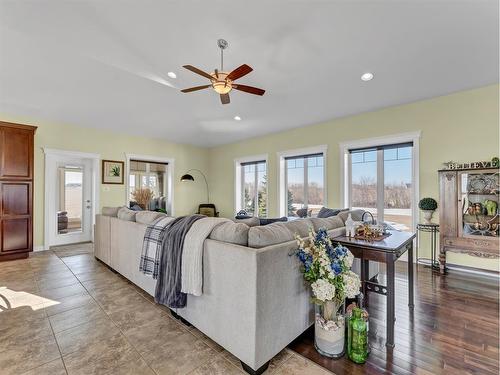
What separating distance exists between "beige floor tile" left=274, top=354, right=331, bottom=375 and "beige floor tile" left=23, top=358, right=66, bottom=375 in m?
1.46

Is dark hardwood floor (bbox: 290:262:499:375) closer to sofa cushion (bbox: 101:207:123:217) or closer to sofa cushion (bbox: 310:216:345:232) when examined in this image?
sofa cushion (bbox: 310:216:345:232)

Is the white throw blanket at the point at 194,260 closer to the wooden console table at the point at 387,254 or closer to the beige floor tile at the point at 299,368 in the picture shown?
the beige floor tile at the point at 299,368

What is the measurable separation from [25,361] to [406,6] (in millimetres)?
4519

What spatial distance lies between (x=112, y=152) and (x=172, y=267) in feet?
17.0

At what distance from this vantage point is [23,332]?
204cm

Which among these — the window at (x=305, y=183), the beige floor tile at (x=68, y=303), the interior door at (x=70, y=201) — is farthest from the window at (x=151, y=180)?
the beige floor tile at (x=68, y=303)

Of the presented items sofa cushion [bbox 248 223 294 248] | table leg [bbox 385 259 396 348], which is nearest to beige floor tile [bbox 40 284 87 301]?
sofa cushion [bbox 248 223 294 248]

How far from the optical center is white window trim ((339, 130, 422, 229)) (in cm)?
414

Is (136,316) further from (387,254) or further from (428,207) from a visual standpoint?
(428,207)

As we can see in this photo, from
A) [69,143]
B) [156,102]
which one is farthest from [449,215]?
[69,143]

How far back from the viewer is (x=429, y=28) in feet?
8.75

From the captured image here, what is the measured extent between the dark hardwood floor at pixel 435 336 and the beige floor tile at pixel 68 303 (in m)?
2.29

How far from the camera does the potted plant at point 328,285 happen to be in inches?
67.8

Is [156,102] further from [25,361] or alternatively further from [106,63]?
[25,361]
